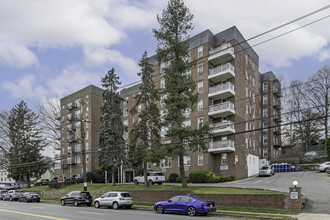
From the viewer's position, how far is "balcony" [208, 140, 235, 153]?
131 ft

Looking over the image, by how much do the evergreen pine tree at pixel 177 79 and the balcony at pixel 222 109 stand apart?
1179 centimetres

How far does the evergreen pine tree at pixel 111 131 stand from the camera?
39.5 m

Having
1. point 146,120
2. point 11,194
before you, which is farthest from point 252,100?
point 11,194

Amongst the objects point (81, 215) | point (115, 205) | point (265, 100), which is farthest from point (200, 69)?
point (81, 215)

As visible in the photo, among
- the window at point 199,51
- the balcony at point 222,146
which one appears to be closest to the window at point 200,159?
the balcony at point 222,146

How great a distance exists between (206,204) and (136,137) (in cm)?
1630

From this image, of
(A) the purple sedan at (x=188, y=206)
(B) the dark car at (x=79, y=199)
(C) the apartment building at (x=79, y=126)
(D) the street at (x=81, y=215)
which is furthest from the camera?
(C) the apartment building at (x=79, y=126)

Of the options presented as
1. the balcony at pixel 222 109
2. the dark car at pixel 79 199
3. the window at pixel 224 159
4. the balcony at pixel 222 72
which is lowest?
the dark car at pixel 79 199

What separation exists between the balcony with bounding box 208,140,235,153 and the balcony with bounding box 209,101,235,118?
153 inches

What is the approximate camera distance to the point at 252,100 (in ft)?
169

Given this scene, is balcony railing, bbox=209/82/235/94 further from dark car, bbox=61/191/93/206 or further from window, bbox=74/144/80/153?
window, bbox=74/144/80/153

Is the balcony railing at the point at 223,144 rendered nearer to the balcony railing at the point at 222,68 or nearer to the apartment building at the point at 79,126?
the balcony railing at the point at 222,68

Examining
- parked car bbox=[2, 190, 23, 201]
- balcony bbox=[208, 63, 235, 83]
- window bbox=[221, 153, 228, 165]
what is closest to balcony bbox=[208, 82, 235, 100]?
balcony bbox=[208, 63, 235, 83]

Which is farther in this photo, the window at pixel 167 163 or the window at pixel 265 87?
the window at pixel 265 87
